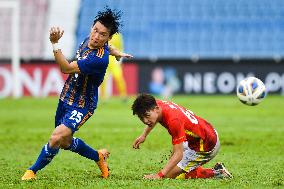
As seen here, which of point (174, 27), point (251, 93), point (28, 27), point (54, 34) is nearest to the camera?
point (54, 34)

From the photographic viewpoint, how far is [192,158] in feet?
25.8

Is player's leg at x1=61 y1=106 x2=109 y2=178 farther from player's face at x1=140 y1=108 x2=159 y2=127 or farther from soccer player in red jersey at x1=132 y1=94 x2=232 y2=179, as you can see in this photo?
player's face at x1=140 y1=108 x2=159 y2=127

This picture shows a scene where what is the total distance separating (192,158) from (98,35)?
5.33ft

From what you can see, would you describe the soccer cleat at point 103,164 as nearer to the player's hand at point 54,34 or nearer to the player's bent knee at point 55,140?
the player's bent knee at point 55,140

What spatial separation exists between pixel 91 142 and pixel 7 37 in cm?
1812

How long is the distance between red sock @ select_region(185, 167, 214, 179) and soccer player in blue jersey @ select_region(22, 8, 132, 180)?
1275 millimetres

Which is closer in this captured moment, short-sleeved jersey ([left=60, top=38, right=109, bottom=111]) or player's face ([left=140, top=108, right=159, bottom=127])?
player's face ([left=140, top=108, right=159, bottom=127])

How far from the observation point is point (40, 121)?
16.6m

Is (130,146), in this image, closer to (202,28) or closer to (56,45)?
(56,45)

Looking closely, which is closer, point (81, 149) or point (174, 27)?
point (81, 149)

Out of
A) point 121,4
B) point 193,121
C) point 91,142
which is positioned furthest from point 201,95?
point 193,121

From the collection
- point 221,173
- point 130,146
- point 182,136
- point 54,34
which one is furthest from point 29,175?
point 130,146

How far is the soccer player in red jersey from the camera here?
7.46 m

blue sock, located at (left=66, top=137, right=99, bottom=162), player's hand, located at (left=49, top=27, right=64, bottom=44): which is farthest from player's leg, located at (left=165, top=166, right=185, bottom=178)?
player's hand, located at (left=49, top=27, right=64, bottom=44)
